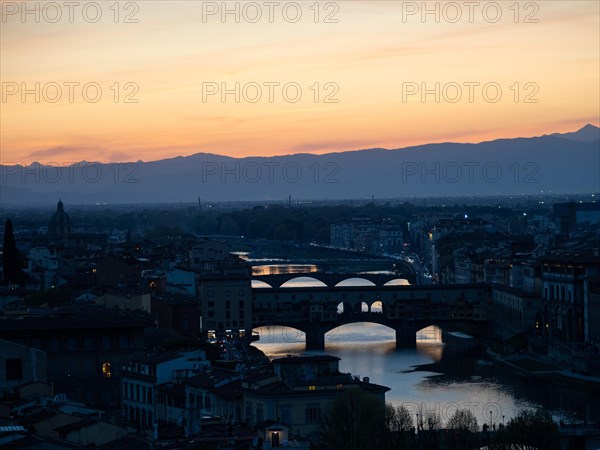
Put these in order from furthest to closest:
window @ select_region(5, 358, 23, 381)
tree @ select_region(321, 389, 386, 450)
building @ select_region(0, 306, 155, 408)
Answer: building @ select_region(0, 306, 155, 408) < window @ select_region(5, 358, 23, 381) < tree @ select_region(321, 389, 386, 450)

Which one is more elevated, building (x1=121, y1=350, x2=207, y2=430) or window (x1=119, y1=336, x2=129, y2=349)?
window (x1=119, y1=336, x2=129, y2=349)

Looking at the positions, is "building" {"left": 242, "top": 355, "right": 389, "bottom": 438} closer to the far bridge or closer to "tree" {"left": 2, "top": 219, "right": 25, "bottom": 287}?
"tree" {"left": 2, "top": 219, "right": 25, "bottom": 287}

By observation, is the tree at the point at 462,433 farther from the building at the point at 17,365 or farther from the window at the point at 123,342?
the window at the point at 123,342

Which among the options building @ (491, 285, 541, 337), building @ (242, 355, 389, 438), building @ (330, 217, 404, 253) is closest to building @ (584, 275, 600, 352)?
building @ (491, 285, 541, 337)

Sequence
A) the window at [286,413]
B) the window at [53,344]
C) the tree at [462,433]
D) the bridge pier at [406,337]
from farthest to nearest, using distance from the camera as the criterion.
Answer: the bridge pier at [406,337], the window at [53,344], the window at [286,413], the tree at [462,433]

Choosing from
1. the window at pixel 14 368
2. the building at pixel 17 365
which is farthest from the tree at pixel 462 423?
the window at pixel 14 368

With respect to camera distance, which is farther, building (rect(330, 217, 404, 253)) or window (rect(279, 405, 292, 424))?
building (rect(330, 217, 404, 253))
